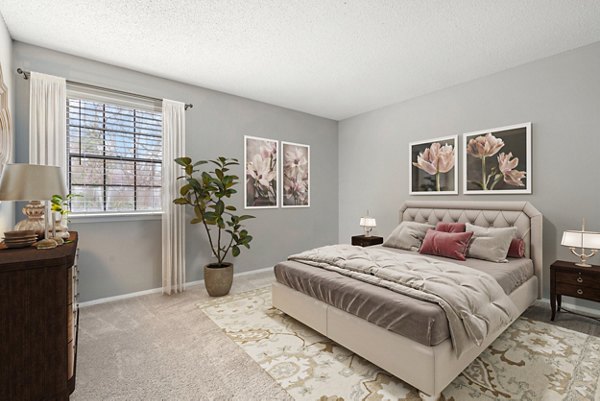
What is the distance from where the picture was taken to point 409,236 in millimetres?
3783

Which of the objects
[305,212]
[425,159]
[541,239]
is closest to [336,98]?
[425,159]

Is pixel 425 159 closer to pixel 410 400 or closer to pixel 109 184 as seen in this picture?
pixel 410 400

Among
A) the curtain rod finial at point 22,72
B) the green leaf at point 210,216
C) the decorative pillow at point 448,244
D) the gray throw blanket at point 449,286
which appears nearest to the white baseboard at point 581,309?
the decorative pillow at point 448,244

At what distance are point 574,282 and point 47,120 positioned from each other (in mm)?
5643

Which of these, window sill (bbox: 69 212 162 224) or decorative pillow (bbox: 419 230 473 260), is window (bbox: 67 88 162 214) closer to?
window sill (bbox: 69 212 162 224)

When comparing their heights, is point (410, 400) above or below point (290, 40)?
below

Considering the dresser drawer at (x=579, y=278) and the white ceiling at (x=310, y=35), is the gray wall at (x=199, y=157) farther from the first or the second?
the dresser drawer at (x=579, y=278)

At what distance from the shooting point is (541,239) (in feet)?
10.4

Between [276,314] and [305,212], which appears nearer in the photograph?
[276,314]

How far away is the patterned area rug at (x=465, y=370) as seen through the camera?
1.79 m

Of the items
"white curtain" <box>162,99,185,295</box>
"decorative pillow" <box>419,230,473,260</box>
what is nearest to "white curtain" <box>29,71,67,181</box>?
"white curtain" <box>162,99,185,295</box>

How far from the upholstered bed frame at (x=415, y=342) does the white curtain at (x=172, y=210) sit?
5.08 ft

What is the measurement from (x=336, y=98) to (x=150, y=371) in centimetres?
426

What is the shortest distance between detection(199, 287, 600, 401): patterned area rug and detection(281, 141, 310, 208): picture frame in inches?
104
